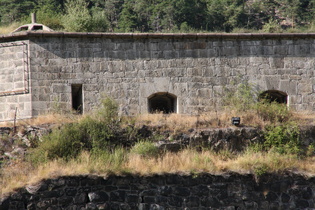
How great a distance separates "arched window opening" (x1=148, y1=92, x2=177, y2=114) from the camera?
20.0 m

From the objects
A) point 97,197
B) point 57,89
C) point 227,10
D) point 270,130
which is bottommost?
point 97,197

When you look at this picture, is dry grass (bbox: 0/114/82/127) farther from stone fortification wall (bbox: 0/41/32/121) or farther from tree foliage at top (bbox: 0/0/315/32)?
tree foliage at top (bbox: 0/0/315/32)

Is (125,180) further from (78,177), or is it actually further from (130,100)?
(130,100)

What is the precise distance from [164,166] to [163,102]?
17.8 ft

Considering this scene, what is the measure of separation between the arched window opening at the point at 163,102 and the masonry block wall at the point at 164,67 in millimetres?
366

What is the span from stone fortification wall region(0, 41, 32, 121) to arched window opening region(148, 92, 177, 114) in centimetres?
461

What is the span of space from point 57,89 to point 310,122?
9054 millimetres

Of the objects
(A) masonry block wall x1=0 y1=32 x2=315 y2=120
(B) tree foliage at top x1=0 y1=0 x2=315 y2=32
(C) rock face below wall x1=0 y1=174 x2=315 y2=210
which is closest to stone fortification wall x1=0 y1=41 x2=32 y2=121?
(A) masonry block wall x1=0 y1=32 x2=315 y2=120

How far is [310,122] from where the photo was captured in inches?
718

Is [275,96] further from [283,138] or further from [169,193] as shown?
[169,193]

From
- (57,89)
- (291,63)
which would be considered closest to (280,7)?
(291,63)

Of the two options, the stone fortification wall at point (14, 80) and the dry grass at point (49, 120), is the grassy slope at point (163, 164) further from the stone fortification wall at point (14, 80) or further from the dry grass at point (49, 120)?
the stone fortification wall at point (14, 80)

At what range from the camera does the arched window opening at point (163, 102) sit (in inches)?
789

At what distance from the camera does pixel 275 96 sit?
2067 cm
